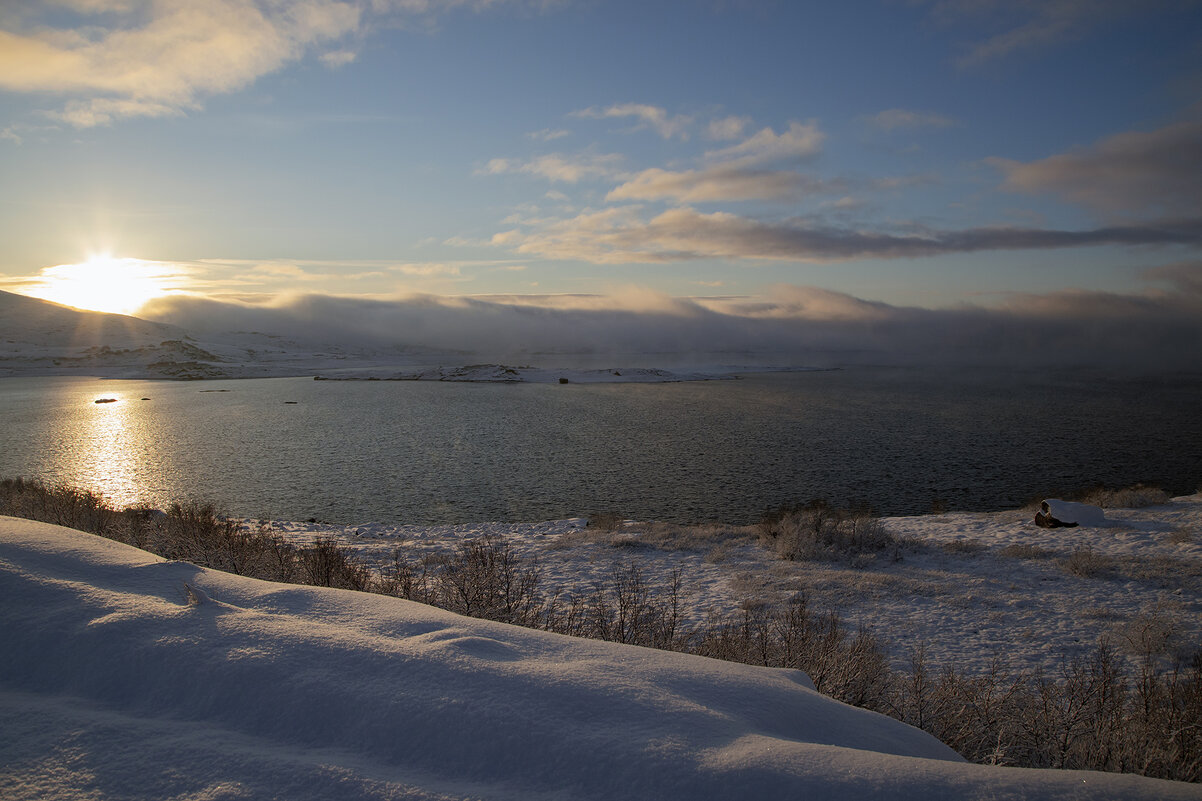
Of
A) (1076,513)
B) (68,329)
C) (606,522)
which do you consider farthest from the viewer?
(68,329)

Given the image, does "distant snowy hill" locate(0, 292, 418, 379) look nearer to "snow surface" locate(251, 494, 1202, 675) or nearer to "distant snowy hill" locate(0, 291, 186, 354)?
"distant snowy hill" locate(0, 291, 186, 354)

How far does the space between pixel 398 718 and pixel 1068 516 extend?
795 inches

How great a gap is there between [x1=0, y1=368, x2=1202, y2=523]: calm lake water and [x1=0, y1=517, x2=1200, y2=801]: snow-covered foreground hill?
17175mm

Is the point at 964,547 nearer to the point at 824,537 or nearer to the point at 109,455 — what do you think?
the point at 824,537

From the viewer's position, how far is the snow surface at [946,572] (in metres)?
10.2

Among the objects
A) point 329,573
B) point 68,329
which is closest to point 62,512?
point 329,573

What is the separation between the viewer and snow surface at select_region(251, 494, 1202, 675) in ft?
33.3

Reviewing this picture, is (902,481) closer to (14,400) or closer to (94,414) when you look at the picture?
(94,414)

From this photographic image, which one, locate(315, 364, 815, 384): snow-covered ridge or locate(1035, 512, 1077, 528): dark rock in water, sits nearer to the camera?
locate(1035, 512, 1077, 528): dark rock in water

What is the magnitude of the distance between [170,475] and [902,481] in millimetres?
33850

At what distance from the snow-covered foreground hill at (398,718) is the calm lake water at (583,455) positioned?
17.2 m

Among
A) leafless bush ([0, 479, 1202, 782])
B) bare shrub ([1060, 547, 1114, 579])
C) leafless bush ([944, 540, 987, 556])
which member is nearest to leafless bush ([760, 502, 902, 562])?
leafless bush ([944, 540, 987, 556])

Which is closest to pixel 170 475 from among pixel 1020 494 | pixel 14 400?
pixel 1020 494

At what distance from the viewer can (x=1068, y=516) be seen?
17.0 meters
